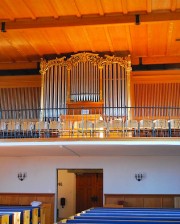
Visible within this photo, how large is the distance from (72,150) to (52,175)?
72.8 inches

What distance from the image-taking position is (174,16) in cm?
1168

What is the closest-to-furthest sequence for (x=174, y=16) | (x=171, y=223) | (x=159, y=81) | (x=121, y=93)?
(x=171, y=223) < (x=174, y=16) < (x=121, y=93) < (x=159, y=81)

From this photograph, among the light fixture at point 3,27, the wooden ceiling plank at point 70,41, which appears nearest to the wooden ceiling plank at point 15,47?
the light fixture at point 3,27

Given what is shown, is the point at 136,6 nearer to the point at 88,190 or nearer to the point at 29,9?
the point at 29,9

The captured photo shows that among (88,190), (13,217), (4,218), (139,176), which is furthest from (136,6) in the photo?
(88,190)

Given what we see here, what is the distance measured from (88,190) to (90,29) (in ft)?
23.1

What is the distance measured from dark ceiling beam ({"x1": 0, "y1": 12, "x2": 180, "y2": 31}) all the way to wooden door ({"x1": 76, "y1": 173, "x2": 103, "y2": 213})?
7.10 meters

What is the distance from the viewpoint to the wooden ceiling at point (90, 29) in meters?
11.5

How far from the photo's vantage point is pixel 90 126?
39.4 feet

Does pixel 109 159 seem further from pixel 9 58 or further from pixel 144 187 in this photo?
pixel 9 58

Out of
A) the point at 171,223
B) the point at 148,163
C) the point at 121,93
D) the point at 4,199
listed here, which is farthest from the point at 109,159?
the point at 171,223

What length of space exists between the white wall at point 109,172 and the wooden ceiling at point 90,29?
3.98 meters

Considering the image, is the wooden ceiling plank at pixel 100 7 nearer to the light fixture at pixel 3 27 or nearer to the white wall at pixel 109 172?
the light fixture at pixel 3 27

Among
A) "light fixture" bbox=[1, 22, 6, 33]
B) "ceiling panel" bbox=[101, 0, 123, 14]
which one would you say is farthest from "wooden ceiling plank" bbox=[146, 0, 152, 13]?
"light fixture" bbox=[1, 22, 6, 33]
